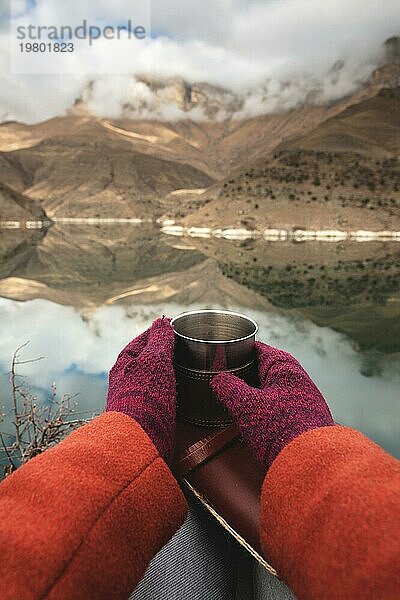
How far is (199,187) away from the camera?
118m

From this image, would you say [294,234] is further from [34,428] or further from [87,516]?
[87,516]

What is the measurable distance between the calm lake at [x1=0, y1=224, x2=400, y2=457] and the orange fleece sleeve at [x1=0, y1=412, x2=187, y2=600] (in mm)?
4530

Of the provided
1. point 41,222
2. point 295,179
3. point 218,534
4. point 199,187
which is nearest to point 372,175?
point 295,179

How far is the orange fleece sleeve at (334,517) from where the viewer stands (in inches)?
24.7

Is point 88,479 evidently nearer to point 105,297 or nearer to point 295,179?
point 105,297

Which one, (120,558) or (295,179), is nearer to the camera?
(120,558)

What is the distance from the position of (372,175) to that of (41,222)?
50.1 meters

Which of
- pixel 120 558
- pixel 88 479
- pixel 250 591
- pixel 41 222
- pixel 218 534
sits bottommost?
pixel 41 222

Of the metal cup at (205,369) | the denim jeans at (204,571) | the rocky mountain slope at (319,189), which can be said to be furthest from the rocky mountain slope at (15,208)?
the denim jeans at (204,571)

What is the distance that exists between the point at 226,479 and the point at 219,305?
1431cm

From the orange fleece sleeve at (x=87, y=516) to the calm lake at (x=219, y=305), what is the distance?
4530mm

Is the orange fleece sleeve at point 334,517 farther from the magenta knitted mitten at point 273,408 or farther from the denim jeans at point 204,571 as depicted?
the denim jeans at point 204,571

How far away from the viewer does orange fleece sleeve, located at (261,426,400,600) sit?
63 cm

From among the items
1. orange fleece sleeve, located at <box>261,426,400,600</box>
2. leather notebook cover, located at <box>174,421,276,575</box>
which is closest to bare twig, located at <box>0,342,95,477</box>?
leather notebook cover, located at <box>174,421,276,575</box>
